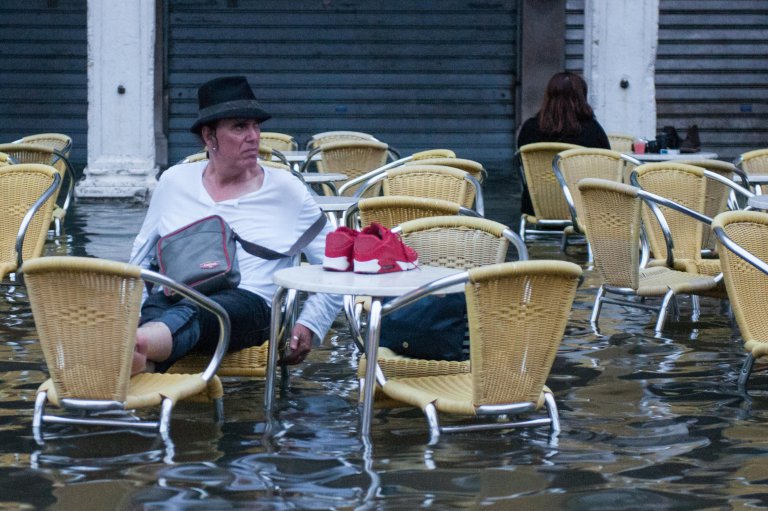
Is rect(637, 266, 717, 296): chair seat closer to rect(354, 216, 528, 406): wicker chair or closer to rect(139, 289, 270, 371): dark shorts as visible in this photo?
rect(354, 216, 528, 406): wicker chair

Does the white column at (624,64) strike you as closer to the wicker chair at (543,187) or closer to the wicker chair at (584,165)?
the wicker chair at (543,187)

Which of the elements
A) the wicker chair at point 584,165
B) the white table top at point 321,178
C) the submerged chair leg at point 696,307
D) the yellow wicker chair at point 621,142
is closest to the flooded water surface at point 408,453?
the submerged chair leg at point 696,307

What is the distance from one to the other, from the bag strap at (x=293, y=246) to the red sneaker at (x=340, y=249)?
1.58 feet

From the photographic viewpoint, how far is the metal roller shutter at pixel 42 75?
17.2 meters

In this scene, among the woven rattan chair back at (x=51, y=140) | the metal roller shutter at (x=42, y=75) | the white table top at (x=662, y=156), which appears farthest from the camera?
the metal roller shutter at (x=42, y=75)

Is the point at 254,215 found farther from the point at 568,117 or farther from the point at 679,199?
the point at 568,117

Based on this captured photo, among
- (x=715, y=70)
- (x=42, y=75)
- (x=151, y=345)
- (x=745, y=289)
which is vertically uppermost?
(x=715, y=70)

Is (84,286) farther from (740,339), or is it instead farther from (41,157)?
(41,157)

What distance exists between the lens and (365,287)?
178 inches

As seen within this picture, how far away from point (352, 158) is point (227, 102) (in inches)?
177

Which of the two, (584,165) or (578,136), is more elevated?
(578,136)

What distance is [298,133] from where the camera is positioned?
56.4 feet

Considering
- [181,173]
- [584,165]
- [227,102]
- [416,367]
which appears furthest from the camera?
[584,165]

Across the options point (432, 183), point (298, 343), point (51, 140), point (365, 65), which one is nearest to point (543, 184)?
point (432, 183)
